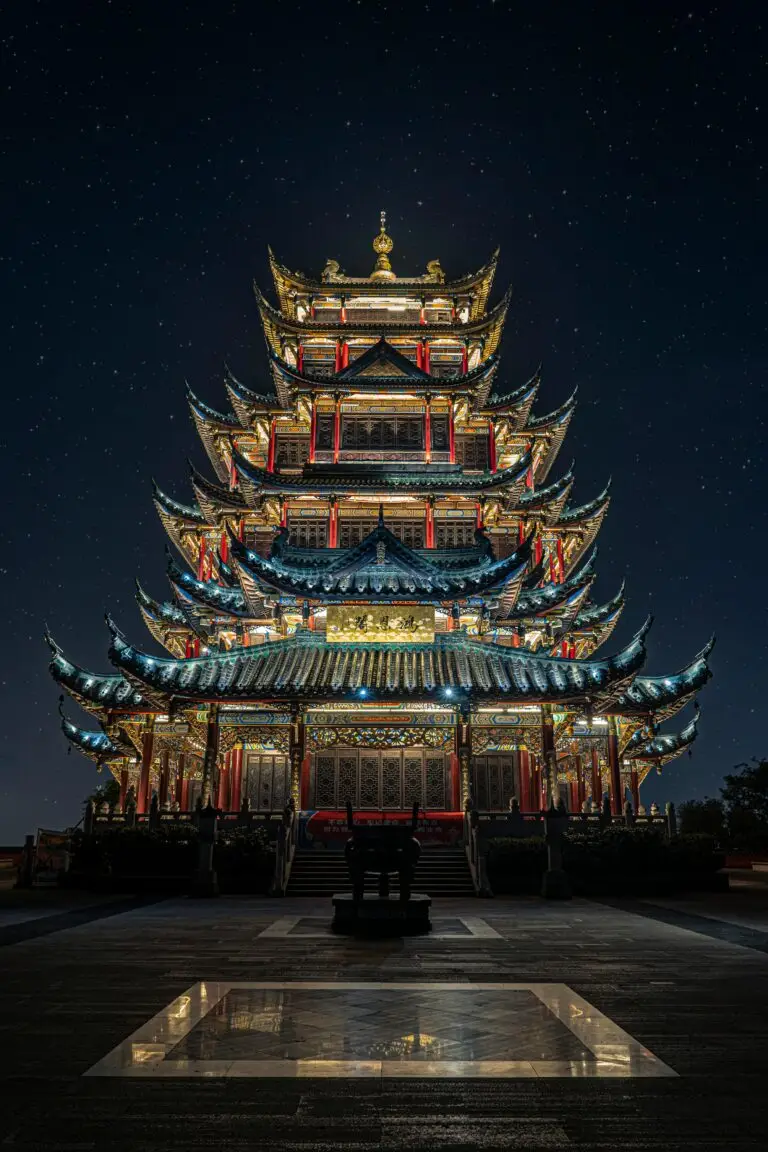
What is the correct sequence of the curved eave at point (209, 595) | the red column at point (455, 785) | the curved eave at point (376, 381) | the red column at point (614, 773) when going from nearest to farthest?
the red column at point (455, 785)
the red column at point (614, 773)
the curved eave at point (209, 595)
the curved eave at point (376, 381)

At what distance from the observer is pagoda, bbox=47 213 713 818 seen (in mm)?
23750

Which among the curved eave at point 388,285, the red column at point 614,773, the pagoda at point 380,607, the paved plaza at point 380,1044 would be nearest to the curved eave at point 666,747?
the pagoda at point 380,607

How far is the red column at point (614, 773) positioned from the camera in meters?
24.3

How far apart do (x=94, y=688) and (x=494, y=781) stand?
1259cm

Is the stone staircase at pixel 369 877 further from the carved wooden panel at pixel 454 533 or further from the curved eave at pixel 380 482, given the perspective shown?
the curved eave at pixel 380 482

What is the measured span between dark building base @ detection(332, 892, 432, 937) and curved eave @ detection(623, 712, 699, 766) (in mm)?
21682

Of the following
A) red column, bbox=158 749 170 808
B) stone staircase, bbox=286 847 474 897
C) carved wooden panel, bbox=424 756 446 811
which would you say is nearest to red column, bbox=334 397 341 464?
carved wooden panel, bbox=424 756 446 811

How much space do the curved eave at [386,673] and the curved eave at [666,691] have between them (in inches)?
49.0

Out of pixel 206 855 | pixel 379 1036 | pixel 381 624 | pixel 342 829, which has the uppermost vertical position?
pixel 381 624

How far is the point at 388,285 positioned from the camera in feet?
105

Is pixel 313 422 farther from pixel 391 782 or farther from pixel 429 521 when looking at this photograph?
pixel 391 782

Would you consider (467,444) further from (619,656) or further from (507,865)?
(507,865)

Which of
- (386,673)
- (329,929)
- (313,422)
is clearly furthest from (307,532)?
(329,929)

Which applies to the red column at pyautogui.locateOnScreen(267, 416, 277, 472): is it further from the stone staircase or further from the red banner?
the stone staircase
